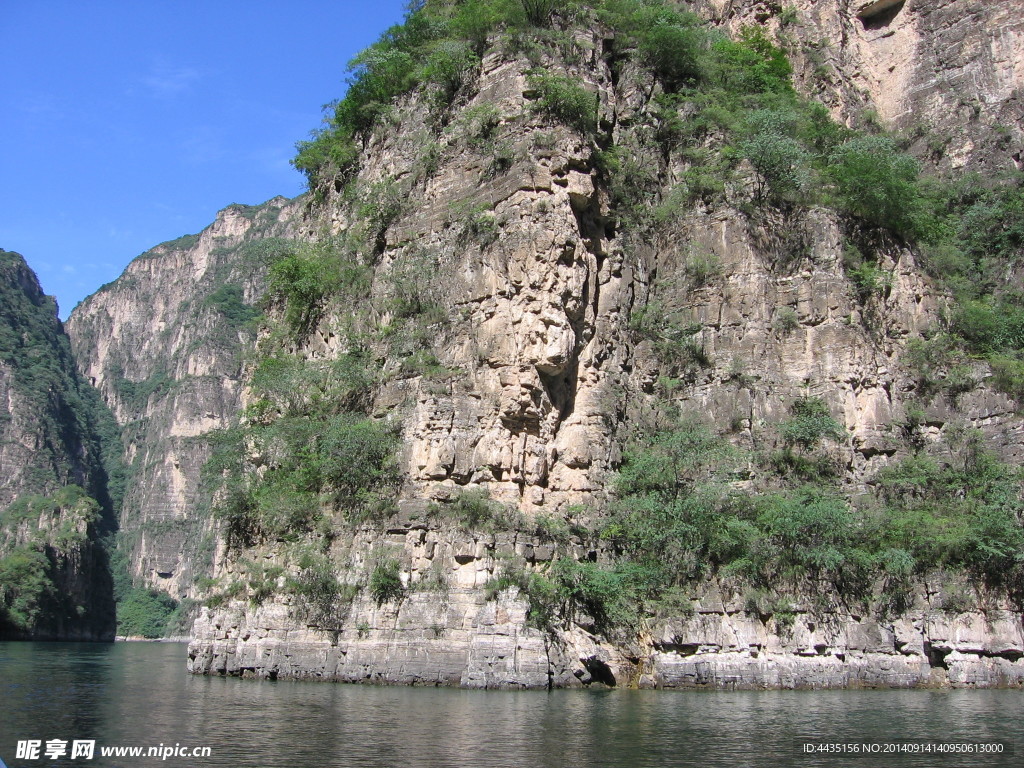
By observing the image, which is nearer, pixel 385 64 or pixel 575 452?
pixel 575 452

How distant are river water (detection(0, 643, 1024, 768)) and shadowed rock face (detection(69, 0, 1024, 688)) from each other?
5.03ft

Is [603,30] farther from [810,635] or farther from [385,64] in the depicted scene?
[810,635]

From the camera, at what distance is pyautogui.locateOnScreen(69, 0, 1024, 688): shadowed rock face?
26688mm

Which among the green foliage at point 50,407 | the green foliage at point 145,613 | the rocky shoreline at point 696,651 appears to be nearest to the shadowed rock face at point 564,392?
the rocky shoreline at point 696,651

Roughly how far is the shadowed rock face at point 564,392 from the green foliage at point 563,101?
533 mm

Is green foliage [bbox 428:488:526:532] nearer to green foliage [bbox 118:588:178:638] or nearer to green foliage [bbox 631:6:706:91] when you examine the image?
green foliage [bbox 631:6:706:91]

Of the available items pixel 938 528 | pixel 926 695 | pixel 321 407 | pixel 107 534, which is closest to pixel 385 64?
pixel 321 407

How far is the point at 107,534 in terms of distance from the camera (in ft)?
550

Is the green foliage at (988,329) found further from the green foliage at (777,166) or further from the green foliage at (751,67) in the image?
the green foliage at (751,67)

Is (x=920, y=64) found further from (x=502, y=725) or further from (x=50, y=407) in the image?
(x=50, y=407)

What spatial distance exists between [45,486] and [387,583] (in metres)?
130

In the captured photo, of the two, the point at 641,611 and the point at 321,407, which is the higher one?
the point at 321,407

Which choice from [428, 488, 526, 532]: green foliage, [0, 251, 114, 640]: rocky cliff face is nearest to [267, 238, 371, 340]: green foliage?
[428, 488, 526, 532]: green foliage

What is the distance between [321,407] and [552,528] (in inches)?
424
